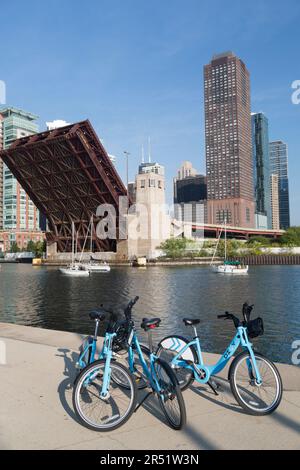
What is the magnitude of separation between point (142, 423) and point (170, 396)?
1.53 feet

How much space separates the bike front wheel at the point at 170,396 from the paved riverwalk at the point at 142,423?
4.6 inches

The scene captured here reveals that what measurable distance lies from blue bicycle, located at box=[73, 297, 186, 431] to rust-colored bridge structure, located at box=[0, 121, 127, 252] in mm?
63172

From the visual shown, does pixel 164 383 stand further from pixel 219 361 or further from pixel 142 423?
pixel 219 361

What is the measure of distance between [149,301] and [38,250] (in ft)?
324

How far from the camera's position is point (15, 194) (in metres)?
176

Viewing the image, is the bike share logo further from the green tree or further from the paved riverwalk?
the green tree

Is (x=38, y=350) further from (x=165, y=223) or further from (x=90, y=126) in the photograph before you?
(x=165, y=223)

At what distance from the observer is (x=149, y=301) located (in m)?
26.9

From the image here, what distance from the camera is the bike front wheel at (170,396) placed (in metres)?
4.66

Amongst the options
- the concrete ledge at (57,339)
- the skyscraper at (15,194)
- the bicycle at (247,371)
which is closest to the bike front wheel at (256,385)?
the bicycle at (247,371)

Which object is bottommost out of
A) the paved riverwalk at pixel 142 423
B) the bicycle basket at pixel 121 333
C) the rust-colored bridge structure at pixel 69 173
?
the paved riverwalk at pixel 142 423

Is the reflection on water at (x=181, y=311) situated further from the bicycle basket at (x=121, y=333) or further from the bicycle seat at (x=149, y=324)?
the bicycle basket at (x=121, y=333)

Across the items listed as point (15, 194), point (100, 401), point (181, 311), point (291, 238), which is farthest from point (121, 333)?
point (15, 194)
